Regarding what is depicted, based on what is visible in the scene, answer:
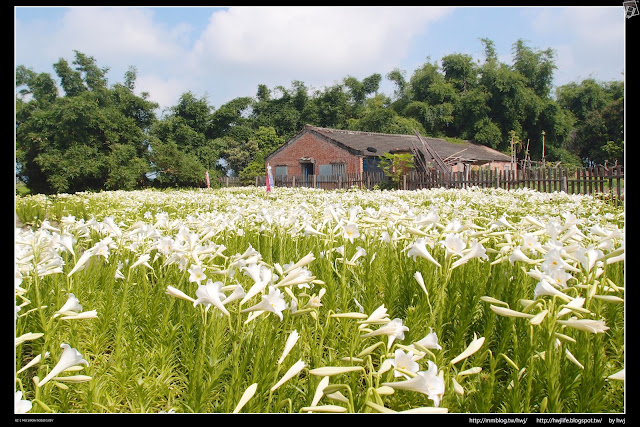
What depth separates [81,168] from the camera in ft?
115

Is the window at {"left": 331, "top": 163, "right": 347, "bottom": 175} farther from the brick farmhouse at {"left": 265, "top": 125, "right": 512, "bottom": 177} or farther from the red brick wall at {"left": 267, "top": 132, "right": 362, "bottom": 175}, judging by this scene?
the red brick wall at {"left": 267, "top": 132, "right": 362, "bottom": 175}

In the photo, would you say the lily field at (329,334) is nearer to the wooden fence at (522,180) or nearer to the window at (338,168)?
the wooden fence at (522,180)

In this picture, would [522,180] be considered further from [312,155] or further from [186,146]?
[186,146]

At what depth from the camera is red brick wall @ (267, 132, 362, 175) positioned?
34.2m

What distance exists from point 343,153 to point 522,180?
18.3 metres

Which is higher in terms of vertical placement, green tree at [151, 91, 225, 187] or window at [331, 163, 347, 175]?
green tree at [151, 91, 225, 187]

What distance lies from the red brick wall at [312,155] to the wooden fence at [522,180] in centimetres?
274

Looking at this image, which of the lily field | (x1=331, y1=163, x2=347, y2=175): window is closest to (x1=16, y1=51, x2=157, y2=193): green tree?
(x1=331, y1=163, x2=347, y2=175): window

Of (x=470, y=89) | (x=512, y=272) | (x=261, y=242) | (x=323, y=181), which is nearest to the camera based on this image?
(x=512, y=272)

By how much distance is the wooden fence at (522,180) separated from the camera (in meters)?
13.8

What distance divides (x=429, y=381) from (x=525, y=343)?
902mm

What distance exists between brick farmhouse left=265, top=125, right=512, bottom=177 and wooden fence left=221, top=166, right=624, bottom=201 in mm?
2782
